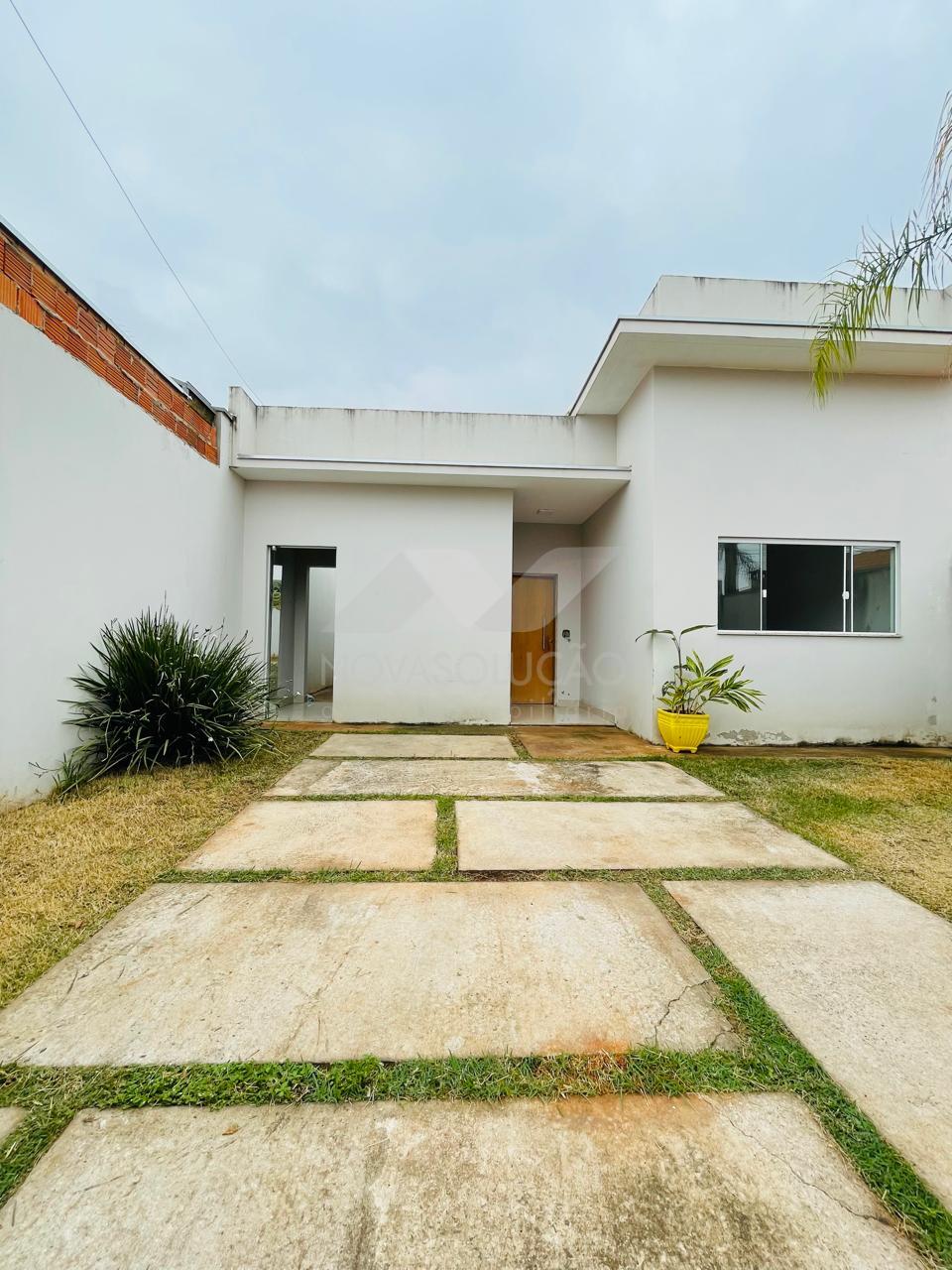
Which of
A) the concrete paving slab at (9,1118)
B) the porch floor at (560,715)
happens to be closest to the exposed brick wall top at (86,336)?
the concrete paving slab at (9,1118)

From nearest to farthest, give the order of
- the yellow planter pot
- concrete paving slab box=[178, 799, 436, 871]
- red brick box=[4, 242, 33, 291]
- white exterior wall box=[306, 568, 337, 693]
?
concrete paving slab box=[178, 799, 436, 871], red brick box=[4, 242, 33, 291], the yellow planter pot, white exterior wall box=[306, 568, 337, 693]

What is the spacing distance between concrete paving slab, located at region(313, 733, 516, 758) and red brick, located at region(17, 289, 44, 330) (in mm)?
3635

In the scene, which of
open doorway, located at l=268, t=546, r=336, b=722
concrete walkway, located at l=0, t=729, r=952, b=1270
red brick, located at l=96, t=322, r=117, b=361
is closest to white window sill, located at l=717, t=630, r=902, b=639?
concrete walkway, located at l=0, t=729, r=952, b=1270

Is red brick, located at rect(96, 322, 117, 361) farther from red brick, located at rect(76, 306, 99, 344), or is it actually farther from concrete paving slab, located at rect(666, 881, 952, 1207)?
concrete paving slab, located at rect(666, 881, 952, 1207)

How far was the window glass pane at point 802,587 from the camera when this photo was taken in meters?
5.55

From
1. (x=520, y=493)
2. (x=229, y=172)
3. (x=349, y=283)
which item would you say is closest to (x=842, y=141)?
(x=520, y=493)

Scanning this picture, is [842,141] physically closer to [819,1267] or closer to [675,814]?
[675,814]

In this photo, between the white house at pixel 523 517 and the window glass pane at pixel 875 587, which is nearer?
the white house at pixel 523 517

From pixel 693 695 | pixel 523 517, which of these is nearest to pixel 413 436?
pixel 523 517

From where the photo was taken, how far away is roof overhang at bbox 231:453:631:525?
19.9 feet

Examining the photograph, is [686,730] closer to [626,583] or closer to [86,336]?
[626,583]

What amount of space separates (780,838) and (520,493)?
512 cm

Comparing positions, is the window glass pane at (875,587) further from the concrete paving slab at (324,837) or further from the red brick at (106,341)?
the red brick at (106,341)

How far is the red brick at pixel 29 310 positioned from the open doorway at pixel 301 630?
138 inches
